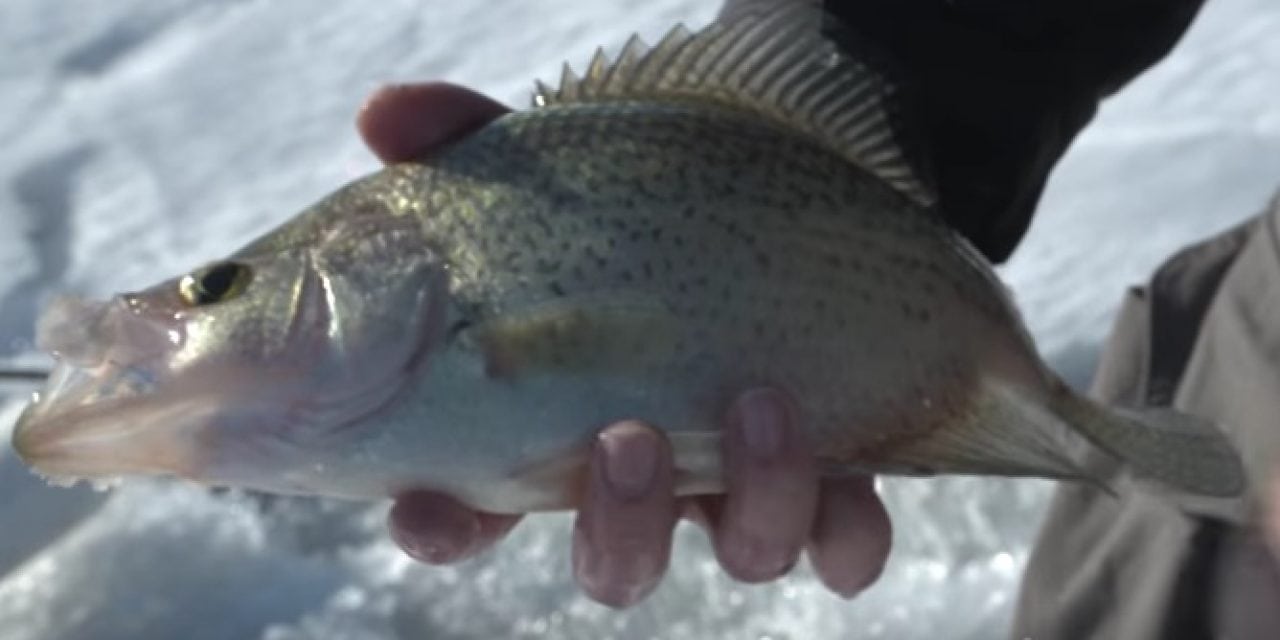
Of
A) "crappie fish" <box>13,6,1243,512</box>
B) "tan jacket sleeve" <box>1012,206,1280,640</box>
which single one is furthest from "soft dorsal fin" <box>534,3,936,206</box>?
"tan jacket sleeve" <box>1012,206,1280,640</box>

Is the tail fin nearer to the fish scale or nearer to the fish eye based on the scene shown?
the fish scale

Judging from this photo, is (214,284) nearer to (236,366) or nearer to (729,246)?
(236,366)

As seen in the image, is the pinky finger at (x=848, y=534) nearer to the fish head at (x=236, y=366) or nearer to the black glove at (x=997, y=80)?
the fish head at (x=236, y=366)

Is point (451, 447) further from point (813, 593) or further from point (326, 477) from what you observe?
point (813, 593)

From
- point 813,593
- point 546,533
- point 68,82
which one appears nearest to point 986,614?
point 813,593

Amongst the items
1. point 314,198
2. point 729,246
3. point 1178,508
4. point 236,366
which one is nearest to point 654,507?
point 729,246

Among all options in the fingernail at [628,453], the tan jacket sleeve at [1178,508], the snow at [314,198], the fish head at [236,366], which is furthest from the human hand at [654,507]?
the snow at [314,198]
